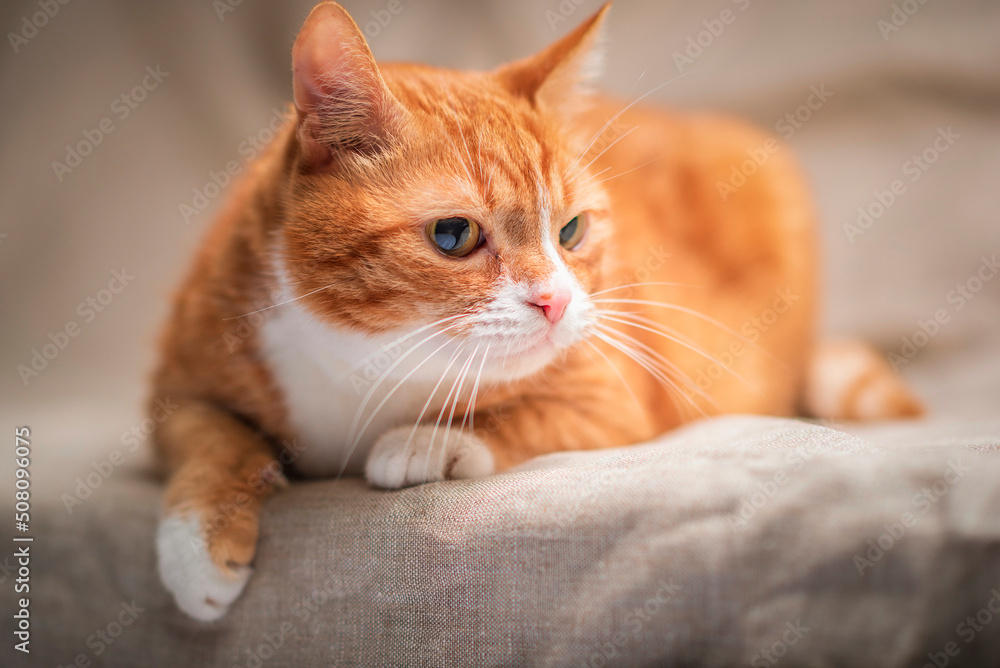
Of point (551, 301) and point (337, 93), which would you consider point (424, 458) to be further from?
point (337, 93)

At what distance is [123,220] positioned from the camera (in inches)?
96.3

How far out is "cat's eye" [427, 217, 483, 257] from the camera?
116 centimetres

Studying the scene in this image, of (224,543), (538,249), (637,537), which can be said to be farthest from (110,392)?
(637,537)

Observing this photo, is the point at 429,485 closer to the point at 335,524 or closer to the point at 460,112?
the point at 335,524
